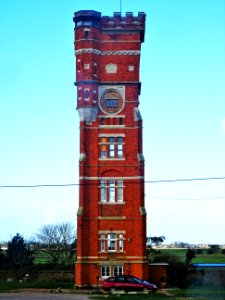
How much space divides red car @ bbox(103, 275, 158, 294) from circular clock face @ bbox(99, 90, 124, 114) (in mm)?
16173

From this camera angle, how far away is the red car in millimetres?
51375

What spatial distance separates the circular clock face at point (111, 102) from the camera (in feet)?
197

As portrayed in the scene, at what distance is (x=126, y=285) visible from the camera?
51.6 m

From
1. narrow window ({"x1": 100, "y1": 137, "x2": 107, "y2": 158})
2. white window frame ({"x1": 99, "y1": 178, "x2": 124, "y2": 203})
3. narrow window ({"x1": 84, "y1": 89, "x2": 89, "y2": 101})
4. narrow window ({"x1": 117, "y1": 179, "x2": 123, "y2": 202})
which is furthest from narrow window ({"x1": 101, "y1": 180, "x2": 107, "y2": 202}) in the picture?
narrow window ({"x1": 84, "y1": 89, "x2": 89, "y2": 101})

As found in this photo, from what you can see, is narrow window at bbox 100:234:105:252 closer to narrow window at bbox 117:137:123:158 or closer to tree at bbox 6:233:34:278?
narrow window at bbox 117:137:123:158

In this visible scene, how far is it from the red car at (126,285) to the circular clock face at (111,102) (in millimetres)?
16173

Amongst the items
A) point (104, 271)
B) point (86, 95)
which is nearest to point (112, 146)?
point (86, 95)

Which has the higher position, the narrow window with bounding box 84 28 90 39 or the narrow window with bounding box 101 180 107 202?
the narrow window with bounding box 84 28 90 39

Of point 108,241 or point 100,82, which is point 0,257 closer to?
point 108,241

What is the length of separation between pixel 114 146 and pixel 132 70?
24.5 feet

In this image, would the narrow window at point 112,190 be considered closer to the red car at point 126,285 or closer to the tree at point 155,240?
the red car at point 126,285

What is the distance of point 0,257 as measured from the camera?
76.8 metres

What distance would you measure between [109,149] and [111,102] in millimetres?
4481

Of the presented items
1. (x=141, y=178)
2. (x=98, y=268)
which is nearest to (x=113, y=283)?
(x=98, y=268)
